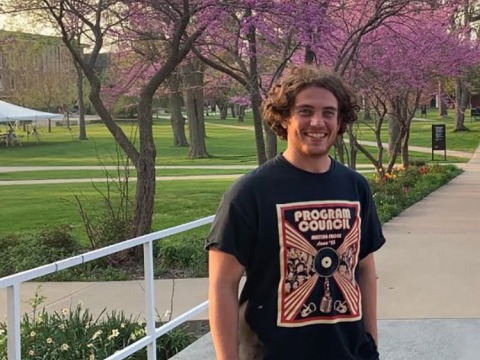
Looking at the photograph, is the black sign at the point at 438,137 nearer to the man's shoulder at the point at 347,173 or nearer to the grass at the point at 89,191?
the grass at the point at 89,191

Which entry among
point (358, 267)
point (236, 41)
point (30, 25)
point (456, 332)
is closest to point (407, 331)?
point (456, 332)

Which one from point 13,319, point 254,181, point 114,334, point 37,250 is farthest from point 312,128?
point 37,250

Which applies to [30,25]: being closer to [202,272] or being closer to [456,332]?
[202,272]

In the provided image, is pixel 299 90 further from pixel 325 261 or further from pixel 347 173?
pixel 325 261

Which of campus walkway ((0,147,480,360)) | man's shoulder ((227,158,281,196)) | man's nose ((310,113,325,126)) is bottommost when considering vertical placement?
campus walkway ((0,147,480,360))

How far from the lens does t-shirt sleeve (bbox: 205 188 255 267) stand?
2059 millimetres

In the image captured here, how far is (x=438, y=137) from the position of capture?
82.5ft

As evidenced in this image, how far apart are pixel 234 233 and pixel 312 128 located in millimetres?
397

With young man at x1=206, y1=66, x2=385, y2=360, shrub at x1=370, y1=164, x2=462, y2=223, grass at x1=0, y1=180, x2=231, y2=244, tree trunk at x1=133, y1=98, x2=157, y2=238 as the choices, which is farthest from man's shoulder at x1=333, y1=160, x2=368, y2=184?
shrub at x1=370, y1=164, x2=462, y2=223

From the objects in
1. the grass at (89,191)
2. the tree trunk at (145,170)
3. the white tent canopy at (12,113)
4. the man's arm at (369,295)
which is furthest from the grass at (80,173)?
the man's arm at (369,295)

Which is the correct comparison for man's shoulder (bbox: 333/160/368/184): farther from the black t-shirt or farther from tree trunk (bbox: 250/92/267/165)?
tree trunk (bbox: 250/92/267/165)

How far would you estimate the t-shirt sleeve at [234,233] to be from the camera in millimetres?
2059

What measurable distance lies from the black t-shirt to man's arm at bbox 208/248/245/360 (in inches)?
1.4

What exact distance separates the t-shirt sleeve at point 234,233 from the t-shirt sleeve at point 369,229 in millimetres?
414
